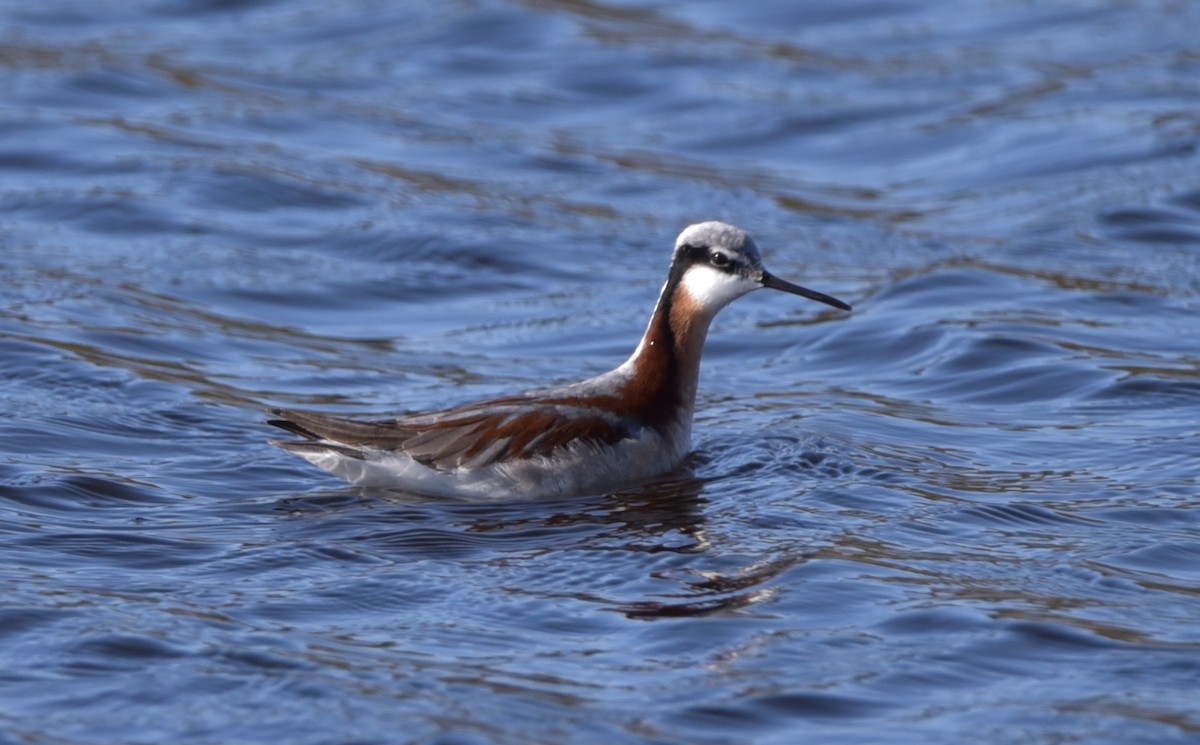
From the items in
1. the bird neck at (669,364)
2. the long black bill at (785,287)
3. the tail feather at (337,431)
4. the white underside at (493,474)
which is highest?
the long black bill at (785,287)

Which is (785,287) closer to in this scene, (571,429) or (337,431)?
(571,429)

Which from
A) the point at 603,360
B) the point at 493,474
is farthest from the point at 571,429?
the point at 603,360

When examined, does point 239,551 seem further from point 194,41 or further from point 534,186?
point 194,41

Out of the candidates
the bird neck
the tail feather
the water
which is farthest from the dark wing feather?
the bird neck

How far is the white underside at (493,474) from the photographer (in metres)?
8.97

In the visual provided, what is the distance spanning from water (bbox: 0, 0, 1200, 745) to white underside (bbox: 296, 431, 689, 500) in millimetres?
111

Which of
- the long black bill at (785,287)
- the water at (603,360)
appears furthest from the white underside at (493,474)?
the long black bill at (785,287)

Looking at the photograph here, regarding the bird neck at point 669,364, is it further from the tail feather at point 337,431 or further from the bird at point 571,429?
the tail feather at point 337,431

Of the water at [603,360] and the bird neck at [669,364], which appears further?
the bird neck at [669,364]

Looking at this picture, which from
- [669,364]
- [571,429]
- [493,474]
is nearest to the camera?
[493,474]

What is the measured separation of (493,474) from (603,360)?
122 inches

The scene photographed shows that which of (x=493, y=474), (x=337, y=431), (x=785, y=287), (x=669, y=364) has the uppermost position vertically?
(x=785, y=287)

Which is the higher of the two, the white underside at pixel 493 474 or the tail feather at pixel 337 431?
the tail feather at pixel 337 431

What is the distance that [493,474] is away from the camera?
9.00m
